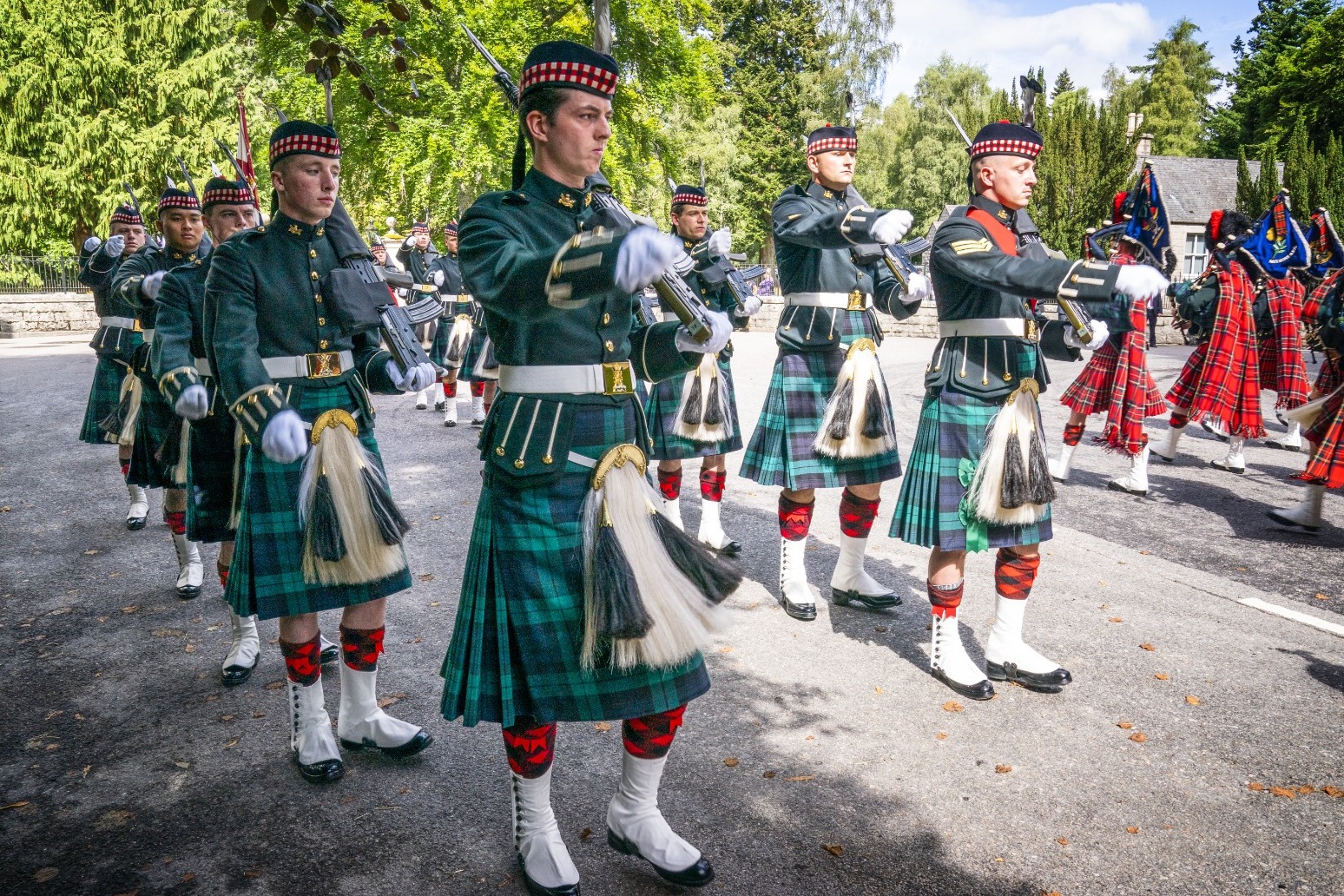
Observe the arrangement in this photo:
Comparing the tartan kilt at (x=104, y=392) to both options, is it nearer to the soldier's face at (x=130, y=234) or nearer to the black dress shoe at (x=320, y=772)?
the soldier's face at (x=130, y=234)

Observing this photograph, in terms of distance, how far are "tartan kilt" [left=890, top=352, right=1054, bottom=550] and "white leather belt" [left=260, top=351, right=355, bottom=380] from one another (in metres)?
2.52

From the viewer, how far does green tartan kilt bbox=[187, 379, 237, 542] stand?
171 inches

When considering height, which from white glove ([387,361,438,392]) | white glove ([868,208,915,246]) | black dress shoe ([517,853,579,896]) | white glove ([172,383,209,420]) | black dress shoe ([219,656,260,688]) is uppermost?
white glove ([868,208,915,246])

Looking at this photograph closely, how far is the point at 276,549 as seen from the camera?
3.45 meters

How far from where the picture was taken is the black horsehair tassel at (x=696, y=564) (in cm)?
268

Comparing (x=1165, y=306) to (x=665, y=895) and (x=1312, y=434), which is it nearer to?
(x=1312, y=434)

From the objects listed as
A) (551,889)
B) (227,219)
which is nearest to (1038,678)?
(551,889)

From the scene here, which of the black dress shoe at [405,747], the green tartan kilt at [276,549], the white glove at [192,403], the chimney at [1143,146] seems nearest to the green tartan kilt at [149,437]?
the white glove at [192,403]

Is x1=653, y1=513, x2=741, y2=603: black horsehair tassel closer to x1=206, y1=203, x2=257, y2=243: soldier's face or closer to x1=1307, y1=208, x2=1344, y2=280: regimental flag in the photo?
x1=206, y1=203, x2=257, y2=243: soldier's face

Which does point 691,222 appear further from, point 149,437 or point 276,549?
point 276,549

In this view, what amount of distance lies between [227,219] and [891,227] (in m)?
3.10

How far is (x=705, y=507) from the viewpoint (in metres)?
6.43

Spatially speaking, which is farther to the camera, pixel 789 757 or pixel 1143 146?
pixel 1143 146

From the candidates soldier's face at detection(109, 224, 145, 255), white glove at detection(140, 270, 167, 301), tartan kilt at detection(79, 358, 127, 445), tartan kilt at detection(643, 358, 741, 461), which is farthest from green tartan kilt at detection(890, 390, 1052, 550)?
tartan kilt at detection(79, 358, 127, 445)
